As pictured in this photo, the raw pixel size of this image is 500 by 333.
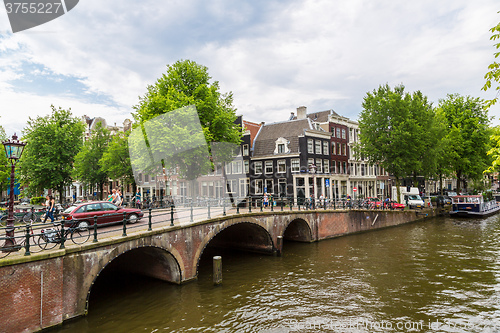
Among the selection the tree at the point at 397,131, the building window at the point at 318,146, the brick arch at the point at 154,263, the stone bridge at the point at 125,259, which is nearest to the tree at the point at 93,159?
the stone bridge at the point at 125,259

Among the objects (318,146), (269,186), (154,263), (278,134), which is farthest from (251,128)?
A: (154,263)

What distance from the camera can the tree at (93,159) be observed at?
1548 inches

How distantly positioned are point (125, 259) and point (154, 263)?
7.47 ft

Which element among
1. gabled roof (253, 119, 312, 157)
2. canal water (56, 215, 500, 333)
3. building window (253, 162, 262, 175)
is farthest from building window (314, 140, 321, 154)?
canal water (56, 215, 500, 333)

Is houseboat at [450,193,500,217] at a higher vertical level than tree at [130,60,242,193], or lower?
lower

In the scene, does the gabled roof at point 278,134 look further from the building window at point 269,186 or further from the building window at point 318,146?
the building window at point 269,186

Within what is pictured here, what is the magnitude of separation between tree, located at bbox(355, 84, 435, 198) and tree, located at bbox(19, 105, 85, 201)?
115ft

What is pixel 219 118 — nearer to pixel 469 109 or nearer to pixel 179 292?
pixel 179 292

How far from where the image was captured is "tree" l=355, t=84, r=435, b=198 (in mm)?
36156

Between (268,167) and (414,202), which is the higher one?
(268,167)

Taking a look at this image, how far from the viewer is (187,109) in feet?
84.5

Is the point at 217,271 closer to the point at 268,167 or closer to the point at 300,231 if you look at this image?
the point at 300,231

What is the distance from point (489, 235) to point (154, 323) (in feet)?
88.5

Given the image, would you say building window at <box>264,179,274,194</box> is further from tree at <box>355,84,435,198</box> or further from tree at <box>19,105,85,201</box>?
tree at <box>19,105,85,201</box>
